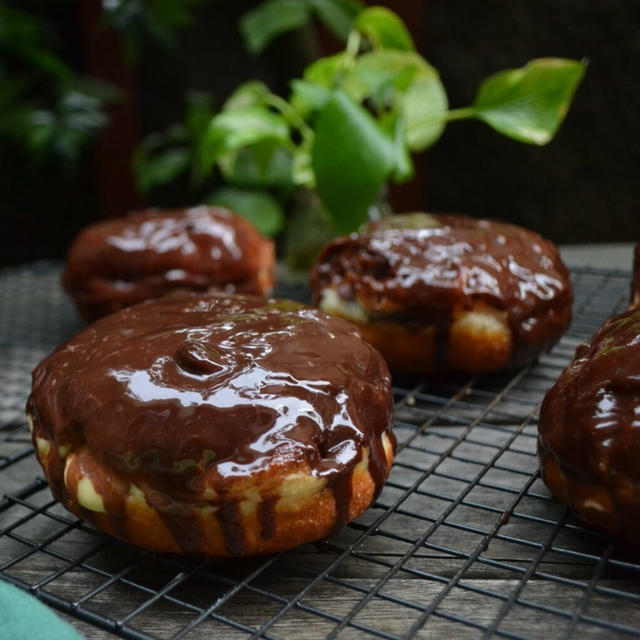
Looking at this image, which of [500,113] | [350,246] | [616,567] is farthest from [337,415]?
[500,113]

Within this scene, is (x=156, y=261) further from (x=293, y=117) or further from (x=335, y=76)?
(x=335, y=76)

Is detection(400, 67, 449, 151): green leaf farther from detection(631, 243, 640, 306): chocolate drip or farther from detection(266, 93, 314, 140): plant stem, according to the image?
detection(631, 243, 640, 306): chocolate drip

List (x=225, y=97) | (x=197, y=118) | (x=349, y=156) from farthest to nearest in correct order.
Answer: (x=225, y=97) → (x=197, y=118) → (x=349, y=156)

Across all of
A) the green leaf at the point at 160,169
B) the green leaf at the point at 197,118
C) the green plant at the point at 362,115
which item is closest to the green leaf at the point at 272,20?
the green plant at the point at 362,115

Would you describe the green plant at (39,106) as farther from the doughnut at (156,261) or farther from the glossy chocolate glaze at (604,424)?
the glossy chocolate glaze at (604,424)

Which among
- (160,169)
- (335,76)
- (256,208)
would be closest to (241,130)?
(335,76)

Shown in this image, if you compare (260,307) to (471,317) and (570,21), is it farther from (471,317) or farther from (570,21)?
(570,21)
